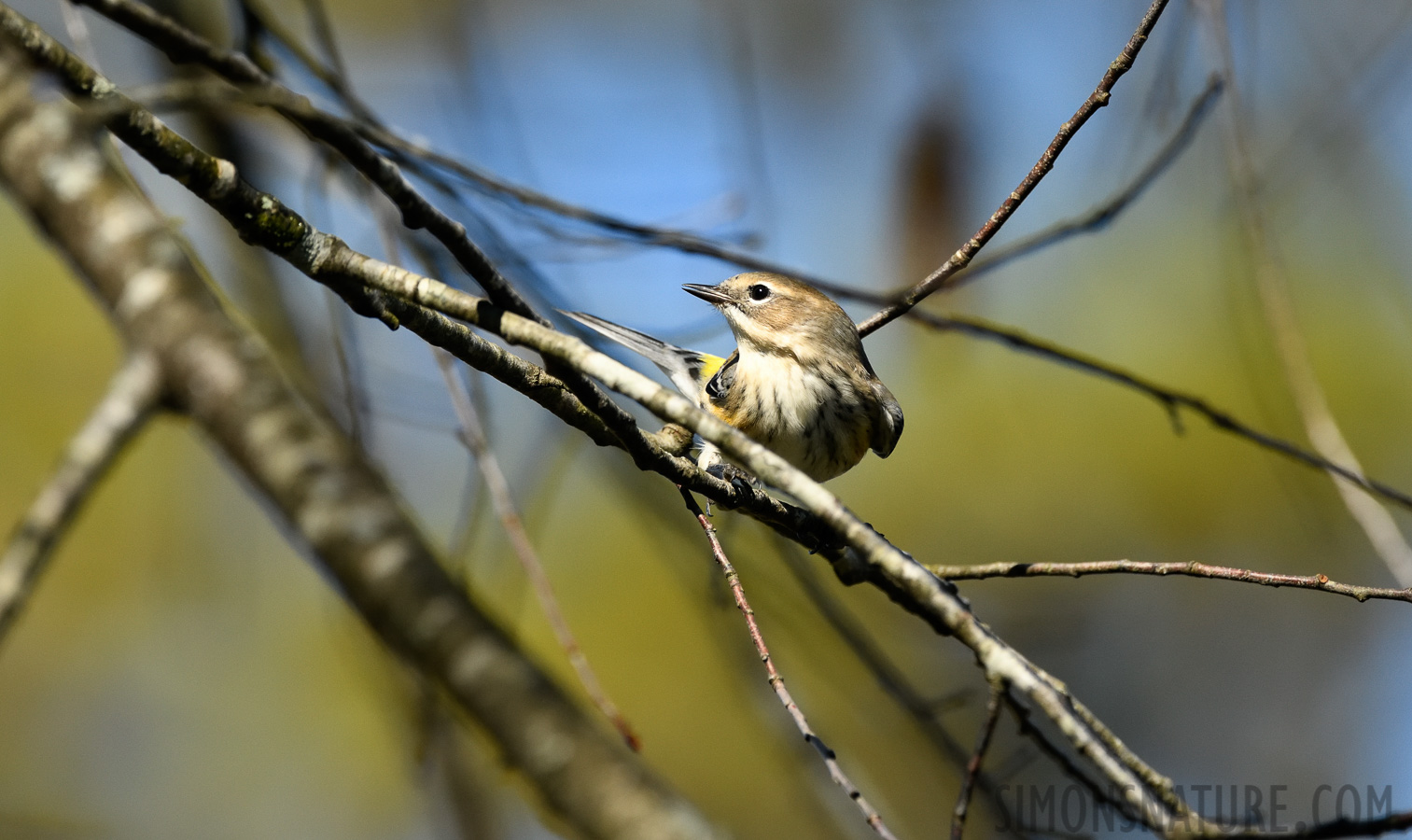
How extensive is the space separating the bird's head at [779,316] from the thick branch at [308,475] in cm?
277

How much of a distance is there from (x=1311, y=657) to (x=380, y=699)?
372 inches

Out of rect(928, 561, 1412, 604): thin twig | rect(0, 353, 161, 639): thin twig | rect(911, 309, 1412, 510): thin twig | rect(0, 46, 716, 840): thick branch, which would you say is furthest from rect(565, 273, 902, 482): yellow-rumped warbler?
rect(928, 561, 1412, 604): thin twig

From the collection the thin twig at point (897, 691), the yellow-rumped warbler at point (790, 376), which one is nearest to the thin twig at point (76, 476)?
the yellow-rumped warbler at point (790, 376)

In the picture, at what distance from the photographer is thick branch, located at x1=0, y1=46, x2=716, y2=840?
1.96m

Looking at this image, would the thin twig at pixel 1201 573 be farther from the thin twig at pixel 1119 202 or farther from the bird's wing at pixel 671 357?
the bird's wing at pixel 671 357

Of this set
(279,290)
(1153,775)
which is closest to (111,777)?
(279,290)

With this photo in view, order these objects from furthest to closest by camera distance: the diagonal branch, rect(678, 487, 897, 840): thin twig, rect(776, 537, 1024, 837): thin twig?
1. rect(776, 537, 1024, 837): thin twig
2. rect(678, 487, 897, 840): thin twig
3. the diagonal branch

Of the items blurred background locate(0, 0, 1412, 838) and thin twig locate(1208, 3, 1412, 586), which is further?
blurred background locate(0, 0, 1412, 838)

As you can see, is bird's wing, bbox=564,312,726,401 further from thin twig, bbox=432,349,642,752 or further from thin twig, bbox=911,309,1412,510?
thin twig, bbox=911,309,1412,510

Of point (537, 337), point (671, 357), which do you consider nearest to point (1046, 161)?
point (537, 337)

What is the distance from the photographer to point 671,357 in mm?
4867

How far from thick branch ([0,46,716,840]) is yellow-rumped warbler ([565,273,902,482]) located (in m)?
1.70

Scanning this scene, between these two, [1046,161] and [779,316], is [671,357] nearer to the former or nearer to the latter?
[779,316]

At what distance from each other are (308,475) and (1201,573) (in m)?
1.99
